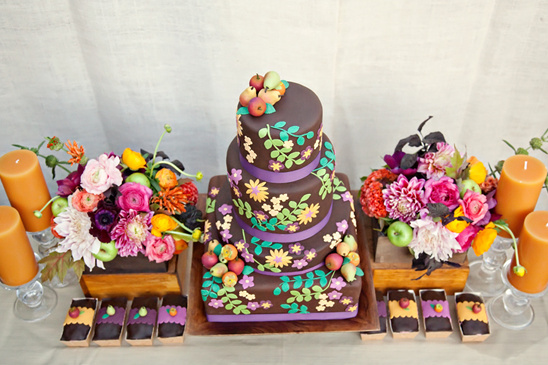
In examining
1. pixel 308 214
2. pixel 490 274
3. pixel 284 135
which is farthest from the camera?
pixel 490 274

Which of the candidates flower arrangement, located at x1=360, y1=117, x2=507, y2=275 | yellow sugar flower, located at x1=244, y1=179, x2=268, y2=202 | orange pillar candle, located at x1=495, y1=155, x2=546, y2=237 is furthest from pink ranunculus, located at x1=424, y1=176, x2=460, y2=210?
yellow sugar flower, located at x1=244, y1=179, x2=268, y2=202

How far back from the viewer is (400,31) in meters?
1.12

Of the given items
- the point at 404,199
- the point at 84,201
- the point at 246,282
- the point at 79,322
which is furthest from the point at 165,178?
the point at 404,199

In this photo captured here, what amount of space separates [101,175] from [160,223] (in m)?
0.15

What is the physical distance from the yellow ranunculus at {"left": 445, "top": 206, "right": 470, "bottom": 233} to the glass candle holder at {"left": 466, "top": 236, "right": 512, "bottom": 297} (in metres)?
0.23

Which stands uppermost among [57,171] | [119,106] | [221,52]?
[221,52]

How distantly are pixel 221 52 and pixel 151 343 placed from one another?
0.67 metres

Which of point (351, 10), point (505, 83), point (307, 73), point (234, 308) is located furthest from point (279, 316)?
point (505, 83)

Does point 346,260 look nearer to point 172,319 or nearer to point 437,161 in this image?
point 437,161

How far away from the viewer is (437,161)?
101cm

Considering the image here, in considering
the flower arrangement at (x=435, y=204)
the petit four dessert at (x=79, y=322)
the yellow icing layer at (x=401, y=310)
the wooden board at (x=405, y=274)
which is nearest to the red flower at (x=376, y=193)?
the flower arrangement at (x=435, y=204)

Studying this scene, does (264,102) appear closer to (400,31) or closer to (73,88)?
(400,31)

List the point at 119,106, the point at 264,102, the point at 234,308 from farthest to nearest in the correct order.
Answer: the point at 119,106 < the point at 234,308 < the point at 264,102

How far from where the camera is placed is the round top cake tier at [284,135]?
2.75 ft
